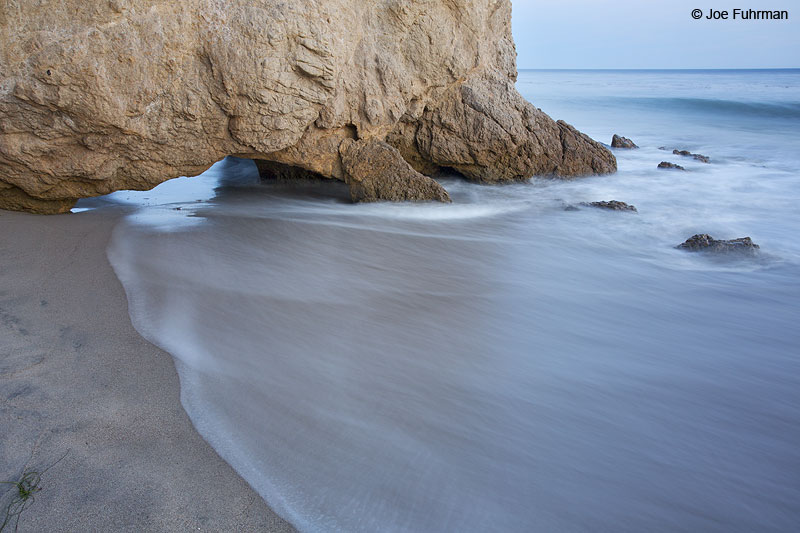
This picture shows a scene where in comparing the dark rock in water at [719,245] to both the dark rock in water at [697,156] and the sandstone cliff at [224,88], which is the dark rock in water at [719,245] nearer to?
the sandstone cliff at [224,88]

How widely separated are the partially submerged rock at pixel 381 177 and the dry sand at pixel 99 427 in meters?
2.83

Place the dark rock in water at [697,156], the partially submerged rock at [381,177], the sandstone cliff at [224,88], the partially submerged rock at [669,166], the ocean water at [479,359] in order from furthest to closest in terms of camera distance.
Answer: the dark rock in water at [697,156]
the partially submerged rock at [669,166]
the partially submerged rock at [381,177]
the sandstone cliff at [224,88]
the ocean water at [479,359]

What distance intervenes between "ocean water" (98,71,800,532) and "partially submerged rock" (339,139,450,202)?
24 centimetres

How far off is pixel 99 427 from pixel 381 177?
13.3 ft

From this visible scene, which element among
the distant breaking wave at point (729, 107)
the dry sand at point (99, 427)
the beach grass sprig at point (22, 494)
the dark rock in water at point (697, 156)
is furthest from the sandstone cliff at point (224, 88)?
the distant breaking wave at point (729, 107)

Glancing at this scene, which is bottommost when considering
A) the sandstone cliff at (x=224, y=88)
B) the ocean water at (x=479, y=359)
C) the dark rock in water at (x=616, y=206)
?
the ocean water at (x=479, y=359)

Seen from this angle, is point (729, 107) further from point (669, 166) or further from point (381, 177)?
point (381, 177)

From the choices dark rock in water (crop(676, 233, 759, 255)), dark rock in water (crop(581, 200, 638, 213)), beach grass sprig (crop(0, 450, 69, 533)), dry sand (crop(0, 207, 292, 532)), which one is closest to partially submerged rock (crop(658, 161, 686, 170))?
dark rock in water (crop(581, 200, 638, 213))

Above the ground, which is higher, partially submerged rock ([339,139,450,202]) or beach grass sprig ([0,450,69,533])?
partially submerged rock ([339,139,450,202])

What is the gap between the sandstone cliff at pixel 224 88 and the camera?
3738mm

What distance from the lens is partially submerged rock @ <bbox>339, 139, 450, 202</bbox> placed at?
557 centimetres

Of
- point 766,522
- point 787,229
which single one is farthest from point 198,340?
point 787,229

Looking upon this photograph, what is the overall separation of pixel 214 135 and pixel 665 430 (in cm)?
375

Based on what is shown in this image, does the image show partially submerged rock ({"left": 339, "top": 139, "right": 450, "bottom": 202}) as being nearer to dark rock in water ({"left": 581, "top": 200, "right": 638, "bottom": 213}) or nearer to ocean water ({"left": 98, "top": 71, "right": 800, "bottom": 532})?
ocean water ({"left": 98, "top": 71, "right": 800, "bottom": 532})
